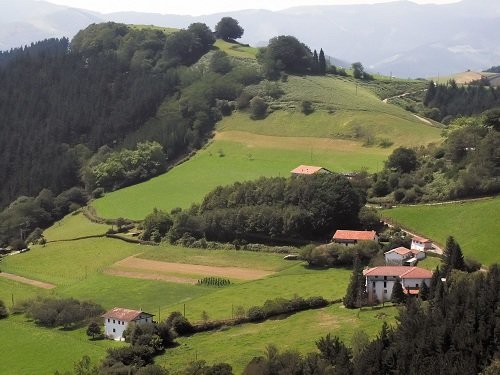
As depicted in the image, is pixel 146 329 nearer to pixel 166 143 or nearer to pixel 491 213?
pixel 491 213

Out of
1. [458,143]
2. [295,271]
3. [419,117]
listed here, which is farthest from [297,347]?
[419,117]

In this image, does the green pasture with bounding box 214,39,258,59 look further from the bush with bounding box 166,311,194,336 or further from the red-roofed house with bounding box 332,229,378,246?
the bush with bounding box 166,311,194,336

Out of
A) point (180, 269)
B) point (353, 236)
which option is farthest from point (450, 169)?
point (180, 269)

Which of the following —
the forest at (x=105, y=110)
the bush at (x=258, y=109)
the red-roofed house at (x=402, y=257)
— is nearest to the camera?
the red-roofed house at (x=402, y=257)

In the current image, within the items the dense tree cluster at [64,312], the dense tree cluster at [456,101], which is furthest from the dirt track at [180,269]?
the dense tree cluster at [456,101]

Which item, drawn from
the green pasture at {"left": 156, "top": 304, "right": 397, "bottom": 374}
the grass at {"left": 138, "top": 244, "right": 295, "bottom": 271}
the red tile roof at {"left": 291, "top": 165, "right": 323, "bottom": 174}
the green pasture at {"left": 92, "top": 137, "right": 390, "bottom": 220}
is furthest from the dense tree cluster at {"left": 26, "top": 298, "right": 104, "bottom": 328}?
the red tile roof at {"left": 291, "top": 165, "right": 323, "bottom": 174}

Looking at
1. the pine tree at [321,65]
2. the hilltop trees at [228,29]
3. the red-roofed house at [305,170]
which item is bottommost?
the red-roofed house at [305,170]

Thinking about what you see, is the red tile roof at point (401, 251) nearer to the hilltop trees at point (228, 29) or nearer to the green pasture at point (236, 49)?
the green pasture at point (236, 49)
